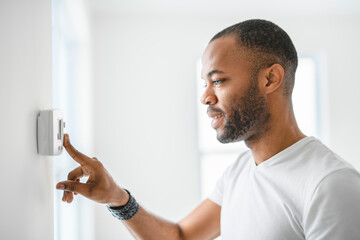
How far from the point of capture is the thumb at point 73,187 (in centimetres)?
73

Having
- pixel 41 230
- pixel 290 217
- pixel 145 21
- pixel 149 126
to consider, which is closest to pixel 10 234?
pixel 41 230

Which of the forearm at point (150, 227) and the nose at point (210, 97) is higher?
the nose at point (210, 97)

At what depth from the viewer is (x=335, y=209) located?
29.3 inches

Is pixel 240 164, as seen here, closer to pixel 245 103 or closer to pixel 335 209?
pixel 245 103

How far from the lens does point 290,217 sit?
86 cm

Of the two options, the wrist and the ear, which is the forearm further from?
the ear

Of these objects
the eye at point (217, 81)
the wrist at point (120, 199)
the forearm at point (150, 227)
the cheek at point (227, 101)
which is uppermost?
the eye at point (217, 81)

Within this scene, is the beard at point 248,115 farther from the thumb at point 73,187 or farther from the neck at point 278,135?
the thumb at point 73,187

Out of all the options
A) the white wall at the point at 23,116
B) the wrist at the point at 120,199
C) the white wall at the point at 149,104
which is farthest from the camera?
the white wall at the point at 149,104

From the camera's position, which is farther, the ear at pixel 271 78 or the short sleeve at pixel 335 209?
the ear at pixel 271 78

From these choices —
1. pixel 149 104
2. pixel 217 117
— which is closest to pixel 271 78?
pixel 217 117

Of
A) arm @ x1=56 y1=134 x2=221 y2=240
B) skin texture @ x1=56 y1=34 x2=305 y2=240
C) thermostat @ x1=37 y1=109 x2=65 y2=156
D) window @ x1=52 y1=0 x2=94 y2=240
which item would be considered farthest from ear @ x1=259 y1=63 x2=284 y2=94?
window @ x1=52 y1=0 x2=94 y2=240

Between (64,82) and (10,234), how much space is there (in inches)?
69.4

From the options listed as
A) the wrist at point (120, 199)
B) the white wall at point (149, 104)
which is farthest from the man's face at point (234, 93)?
the white wall at point (149, 104)
